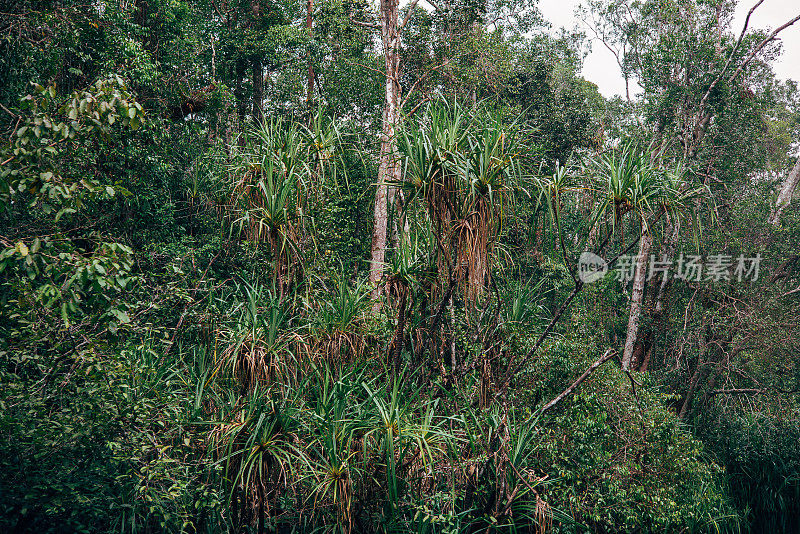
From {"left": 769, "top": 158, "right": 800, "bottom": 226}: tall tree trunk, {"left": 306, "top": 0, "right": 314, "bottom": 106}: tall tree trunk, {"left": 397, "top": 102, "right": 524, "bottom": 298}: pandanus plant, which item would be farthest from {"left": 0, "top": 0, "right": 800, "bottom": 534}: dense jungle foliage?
{"left": 306, "top": 0, "right": 314, "bottom": 106}: tall tree trunk

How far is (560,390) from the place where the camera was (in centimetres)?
539

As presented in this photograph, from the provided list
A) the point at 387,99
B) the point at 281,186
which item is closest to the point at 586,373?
the point at 281,186

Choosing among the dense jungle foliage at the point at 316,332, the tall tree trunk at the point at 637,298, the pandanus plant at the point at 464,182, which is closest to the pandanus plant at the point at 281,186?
the dense jungle foliage at the point at 316,332

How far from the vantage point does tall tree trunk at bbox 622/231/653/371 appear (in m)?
9.58

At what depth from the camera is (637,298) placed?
9594mm

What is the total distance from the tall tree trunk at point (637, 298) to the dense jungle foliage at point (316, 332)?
894 mm

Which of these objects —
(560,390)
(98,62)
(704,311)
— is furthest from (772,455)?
(98,62)

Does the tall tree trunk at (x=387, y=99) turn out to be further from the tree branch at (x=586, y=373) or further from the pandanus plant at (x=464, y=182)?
the tree branch at (x=586, y=373)

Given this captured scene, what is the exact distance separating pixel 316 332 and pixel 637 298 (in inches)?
268

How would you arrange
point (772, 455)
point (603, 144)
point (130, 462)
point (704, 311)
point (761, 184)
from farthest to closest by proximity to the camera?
point (603, 144) → point (761, 184) → point (704, 311) → point (772, 455) → point (130, 462)

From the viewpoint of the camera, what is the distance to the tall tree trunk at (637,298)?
9.58 metres

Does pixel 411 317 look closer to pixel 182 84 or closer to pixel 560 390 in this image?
pixel 560 390

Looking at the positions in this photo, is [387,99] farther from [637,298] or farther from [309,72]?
[637,298]

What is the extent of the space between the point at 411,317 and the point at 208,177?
3448mm
